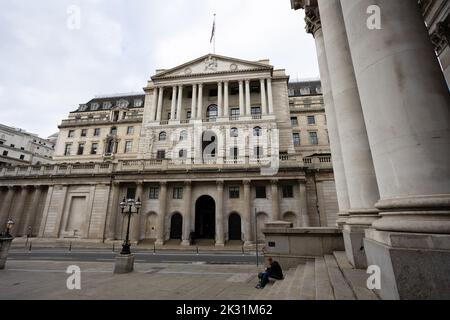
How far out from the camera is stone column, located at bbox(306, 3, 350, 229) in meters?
9.41

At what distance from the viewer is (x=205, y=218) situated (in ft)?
105

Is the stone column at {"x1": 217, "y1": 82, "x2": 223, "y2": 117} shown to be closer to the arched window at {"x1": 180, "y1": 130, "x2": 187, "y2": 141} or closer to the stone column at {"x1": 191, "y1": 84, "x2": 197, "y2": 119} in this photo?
the stone column at {"x1": 191, "y1": 84, "x2": 197, "y2": 119}

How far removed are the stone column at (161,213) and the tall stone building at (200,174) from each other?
125mm

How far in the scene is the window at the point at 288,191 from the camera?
91.4 ft

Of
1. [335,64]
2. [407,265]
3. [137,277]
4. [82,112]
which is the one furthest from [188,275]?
[82,112]

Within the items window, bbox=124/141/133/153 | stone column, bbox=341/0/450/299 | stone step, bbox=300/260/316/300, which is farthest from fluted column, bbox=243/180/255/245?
window, bbox=124/141/133/153

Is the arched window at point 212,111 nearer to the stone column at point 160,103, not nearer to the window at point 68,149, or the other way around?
the stone column at point 160,103

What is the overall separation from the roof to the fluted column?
36812mm

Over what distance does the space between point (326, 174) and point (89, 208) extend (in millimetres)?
31962

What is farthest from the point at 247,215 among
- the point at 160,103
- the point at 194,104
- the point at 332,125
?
the point at 160,103

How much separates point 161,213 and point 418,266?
91.6 feet

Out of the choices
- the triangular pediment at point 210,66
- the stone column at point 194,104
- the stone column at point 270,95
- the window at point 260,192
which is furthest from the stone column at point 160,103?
the window at point 260,192

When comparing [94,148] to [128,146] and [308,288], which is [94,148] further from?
[308,288]

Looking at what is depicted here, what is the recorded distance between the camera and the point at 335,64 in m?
8.08
